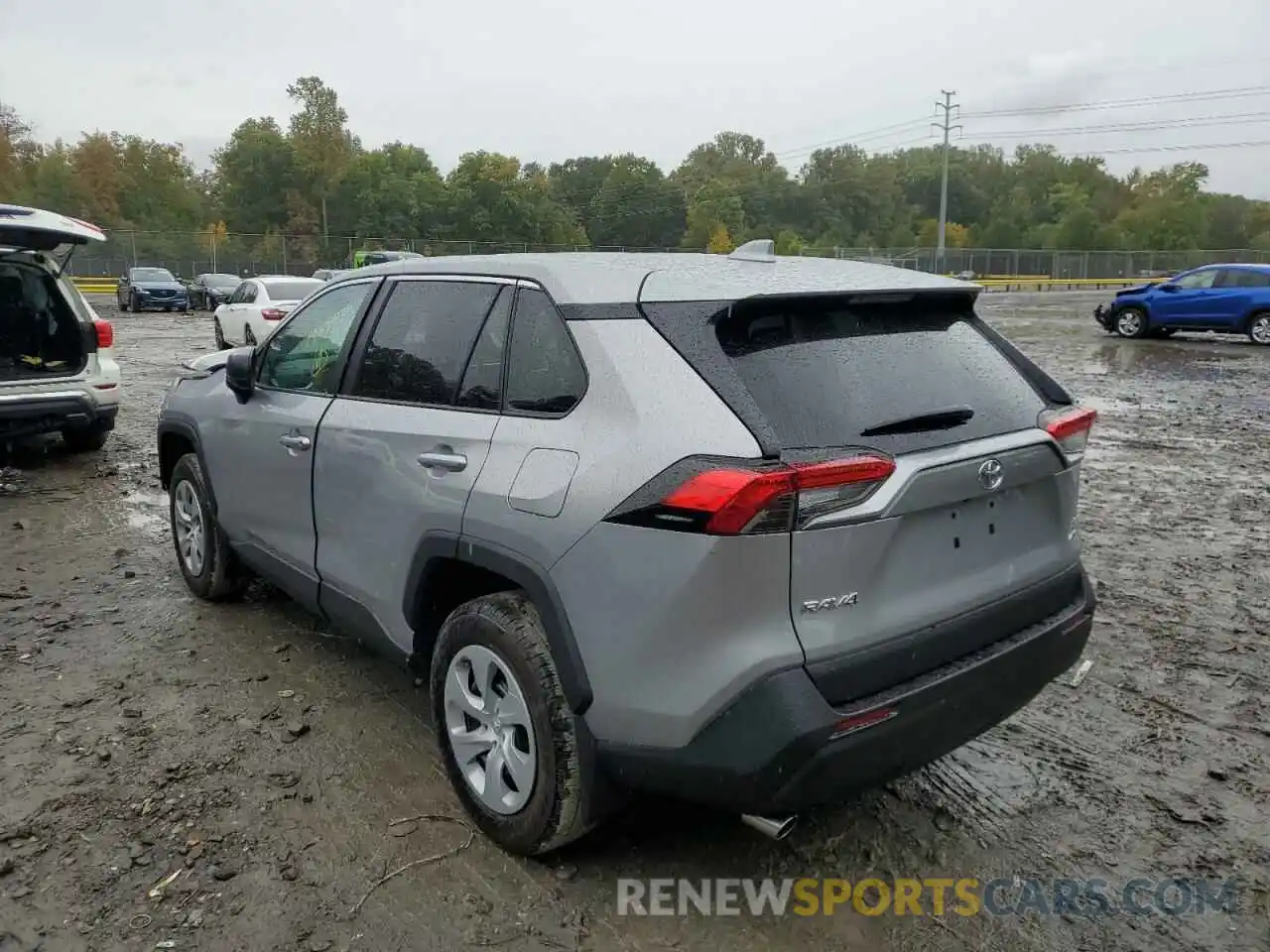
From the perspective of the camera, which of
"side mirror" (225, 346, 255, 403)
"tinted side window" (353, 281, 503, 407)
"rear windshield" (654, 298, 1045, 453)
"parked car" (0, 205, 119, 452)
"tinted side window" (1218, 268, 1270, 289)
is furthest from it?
"tinted side window" (1218, 268, 1270, 289)

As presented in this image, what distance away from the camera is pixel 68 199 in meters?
74.1

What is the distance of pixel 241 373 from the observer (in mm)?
4234

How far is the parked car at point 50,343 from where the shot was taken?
24.2ft

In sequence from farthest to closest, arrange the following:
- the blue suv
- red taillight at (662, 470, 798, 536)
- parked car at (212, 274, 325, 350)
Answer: the blue suv < parked car at (212, 274, 325, 350) < red taillight at (662, 470, 798, 536)

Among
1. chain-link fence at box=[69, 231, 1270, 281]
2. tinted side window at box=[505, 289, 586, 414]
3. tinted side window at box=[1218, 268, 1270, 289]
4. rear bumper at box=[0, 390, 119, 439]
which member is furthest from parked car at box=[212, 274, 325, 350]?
chain-link fence at box=[69, 231, 1270, 281]

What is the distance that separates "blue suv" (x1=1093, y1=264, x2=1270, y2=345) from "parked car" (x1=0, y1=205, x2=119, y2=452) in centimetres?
2088

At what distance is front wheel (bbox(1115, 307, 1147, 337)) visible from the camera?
21.6 metres

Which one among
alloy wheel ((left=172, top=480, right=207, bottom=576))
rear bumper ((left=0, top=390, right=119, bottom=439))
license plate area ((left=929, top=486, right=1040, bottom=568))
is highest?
license plate area ((left=929, top=486, right=1040, bottom=568))

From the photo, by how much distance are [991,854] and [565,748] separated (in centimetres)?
139

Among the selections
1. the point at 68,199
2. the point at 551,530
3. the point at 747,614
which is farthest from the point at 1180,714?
the point at 68,199

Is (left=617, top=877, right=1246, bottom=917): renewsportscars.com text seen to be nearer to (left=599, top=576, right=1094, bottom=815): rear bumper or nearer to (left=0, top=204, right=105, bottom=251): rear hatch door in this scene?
(left=599, top=576, right=1094, bottom=815): rear bumper

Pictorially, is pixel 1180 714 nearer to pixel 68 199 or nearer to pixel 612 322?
pixel 612 322

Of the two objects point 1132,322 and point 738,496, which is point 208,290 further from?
point 738,496

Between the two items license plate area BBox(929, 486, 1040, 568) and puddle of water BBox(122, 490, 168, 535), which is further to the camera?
puddle of water BBox(122, 490, 168, 535)
